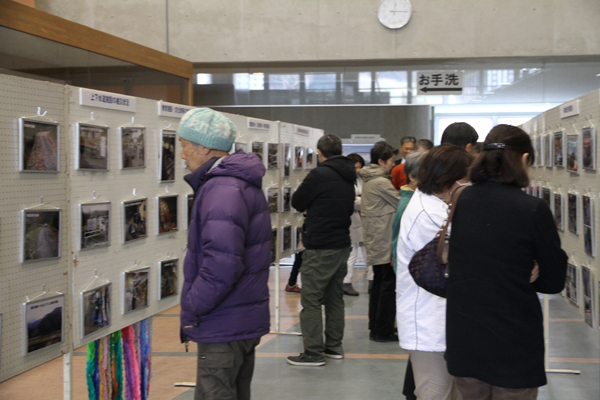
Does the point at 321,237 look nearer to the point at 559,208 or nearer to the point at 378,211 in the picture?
the point at 378,211

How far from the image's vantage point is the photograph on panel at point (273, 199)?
4914 millimetres

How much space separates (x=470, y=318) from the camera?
1.96 metres

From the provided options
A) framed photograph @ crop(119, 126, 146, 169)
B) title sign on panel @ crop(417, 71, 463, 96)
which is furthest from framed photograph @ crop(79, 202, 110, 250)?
title sign on panel @ crop(417, 71, 463, 96)

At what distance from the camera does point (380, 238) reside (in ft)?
16.8

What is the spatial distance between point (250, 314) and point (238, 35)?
704 centimetres

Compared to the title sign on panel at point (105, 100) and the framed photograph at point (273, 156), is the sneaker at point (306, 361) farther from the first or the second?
the title sign on panel at point (105, 100)

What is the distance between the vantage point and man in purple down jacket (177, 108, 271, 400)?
2082 millimetres

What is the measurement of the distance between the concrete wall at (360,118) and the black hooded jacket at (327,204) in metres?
4.59

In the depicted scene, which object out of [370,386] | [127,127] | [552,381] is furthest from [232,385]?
[552,381]

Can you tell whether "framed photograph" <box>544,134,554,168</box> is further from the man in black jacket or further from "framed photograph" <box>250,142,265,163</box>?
"framed photograph" <box>250,142,265,163</box>

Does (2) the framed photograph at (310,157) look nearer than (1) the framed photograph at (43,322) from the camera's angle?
No

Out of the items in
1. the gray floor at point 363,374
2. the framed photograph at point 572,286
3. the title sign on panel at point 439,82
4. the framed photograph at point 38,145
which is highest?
the title sign on panel at point 439,82

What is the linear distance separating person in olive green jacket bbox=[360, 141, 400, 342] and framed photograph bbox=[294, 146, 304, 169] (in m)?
0.71

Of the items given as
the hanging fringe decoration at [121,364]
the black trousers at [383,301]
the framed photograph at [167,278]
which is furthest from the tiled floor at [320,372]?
the framed photograph at [167,278]
